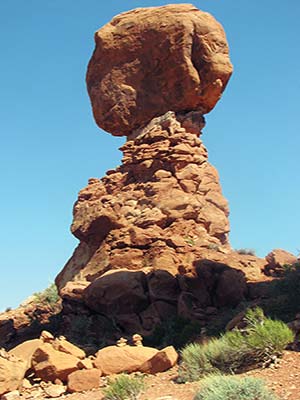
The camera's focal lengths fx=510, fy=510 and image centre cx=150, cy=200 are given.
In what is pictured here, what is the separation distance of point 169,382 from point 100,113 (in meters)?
19.8

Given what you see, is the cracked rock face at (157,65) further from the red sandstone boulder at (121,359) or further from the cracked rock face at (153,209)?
the red sandstone boulder at (121,359)

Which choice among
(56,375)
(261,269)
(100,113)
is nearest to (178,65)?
(100,113)

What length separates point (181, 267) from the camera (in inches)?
786

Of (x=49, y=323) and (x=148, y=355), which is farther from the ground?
(x=49, y=323)

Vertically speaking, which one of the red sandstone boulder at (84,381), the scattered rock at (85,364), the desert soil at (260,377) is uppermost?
the scattered rock at (85,364)

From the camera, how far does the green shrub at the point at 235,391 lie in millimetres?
8391

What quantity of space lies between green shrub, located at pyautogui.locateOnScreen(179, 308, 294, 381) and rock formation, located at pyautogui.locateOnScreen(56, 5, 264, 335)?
6.04 metres

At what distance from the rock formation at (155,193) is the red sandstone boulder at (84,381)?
5947 millimetres

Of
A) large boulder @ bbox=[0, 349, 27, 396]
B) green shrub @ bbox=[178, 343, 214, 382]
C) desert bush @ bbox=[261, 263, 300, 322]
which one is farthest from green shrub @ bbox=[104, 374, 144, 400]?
desert bush @ bbox=[261, 263, 300, 322]

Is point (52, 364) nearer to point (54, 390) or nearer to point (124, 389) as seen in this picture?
point (54, 390)

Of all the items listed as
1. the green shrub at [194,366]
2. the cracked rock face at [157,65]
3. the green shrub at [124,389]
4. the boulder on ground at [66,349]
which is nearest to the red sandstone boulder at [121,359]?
the boulder on ground at [66,349]

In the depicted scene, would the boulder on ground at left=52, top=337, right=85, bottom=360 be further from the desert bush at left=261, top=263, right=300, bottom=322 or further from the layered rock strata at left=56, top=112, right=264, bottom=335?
the desert bush at left=261, top=263, right=300, bottom=322

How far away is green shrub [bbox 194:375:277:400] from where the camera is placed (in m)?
8.39

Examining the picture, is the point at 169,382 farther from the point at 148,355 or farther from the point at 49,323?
the point at 49,323
